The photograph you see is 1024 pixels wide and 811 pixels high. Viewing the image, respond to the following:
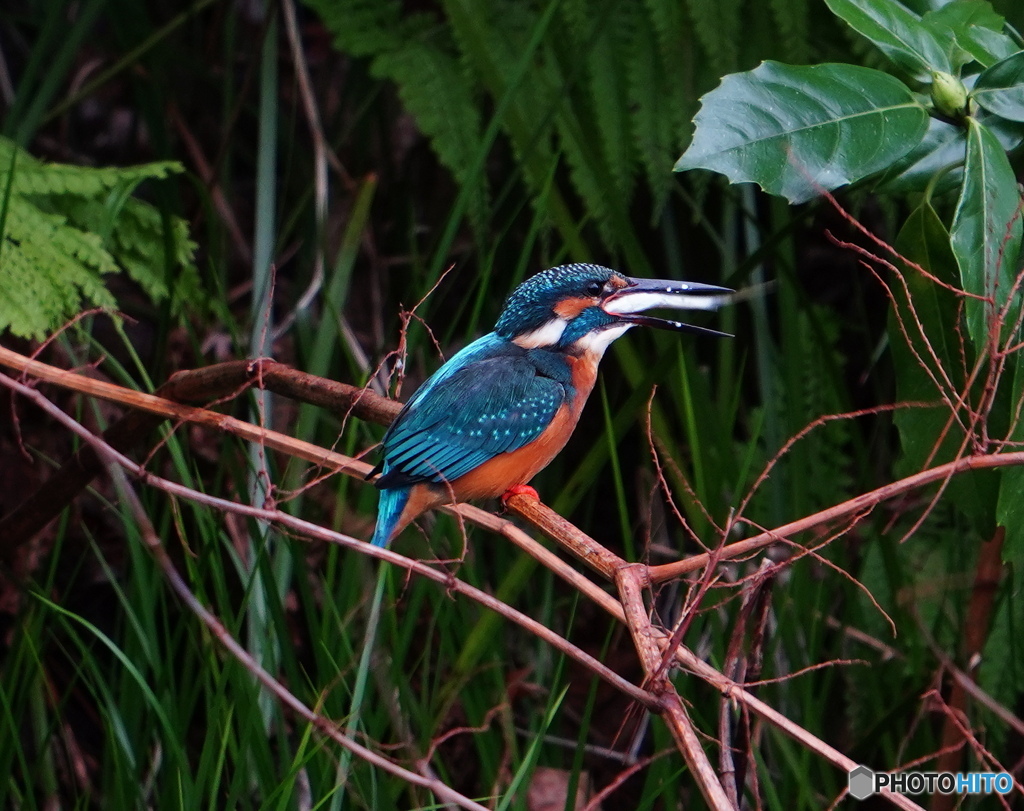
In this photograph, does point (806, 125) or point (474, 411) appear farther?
point (474, 411)

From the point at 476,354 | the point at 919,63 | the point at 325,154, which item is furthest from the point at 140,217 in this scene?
the point at 919,63

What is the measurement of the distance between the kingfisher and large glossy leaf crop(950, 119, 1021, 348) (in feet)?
1.39

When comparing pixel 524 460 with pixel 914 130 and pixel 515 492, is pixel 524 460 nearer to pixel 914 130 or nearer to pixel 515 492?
pixel 515 492

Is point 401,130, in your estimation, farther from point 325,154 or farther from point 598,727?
point 598,727

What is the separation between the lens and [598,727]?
348 centimetres

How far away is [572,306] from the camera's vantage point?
7.27 ft

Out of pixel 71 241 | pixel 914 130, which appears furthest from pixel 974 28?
pixel 71 241

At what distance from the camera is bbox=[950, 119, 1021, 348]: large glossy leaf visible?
66.8 inches

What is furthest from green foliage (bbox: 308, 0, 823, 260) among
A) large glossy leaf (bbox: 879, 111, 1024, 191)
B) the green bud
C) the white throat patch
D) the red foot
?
the green bud

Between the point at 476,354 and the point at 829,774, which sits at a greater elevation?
the point at 476,354

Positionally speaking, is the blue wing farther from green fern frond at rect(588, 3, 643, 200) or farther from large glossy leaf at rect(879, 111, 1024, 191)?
green fern frond at rect(588, 3, 643, 200)

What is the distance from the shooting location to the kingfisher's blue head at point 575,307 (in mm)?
2168

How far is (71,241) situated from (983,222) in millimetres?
1825

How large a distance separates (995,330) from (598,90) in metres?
1.75
